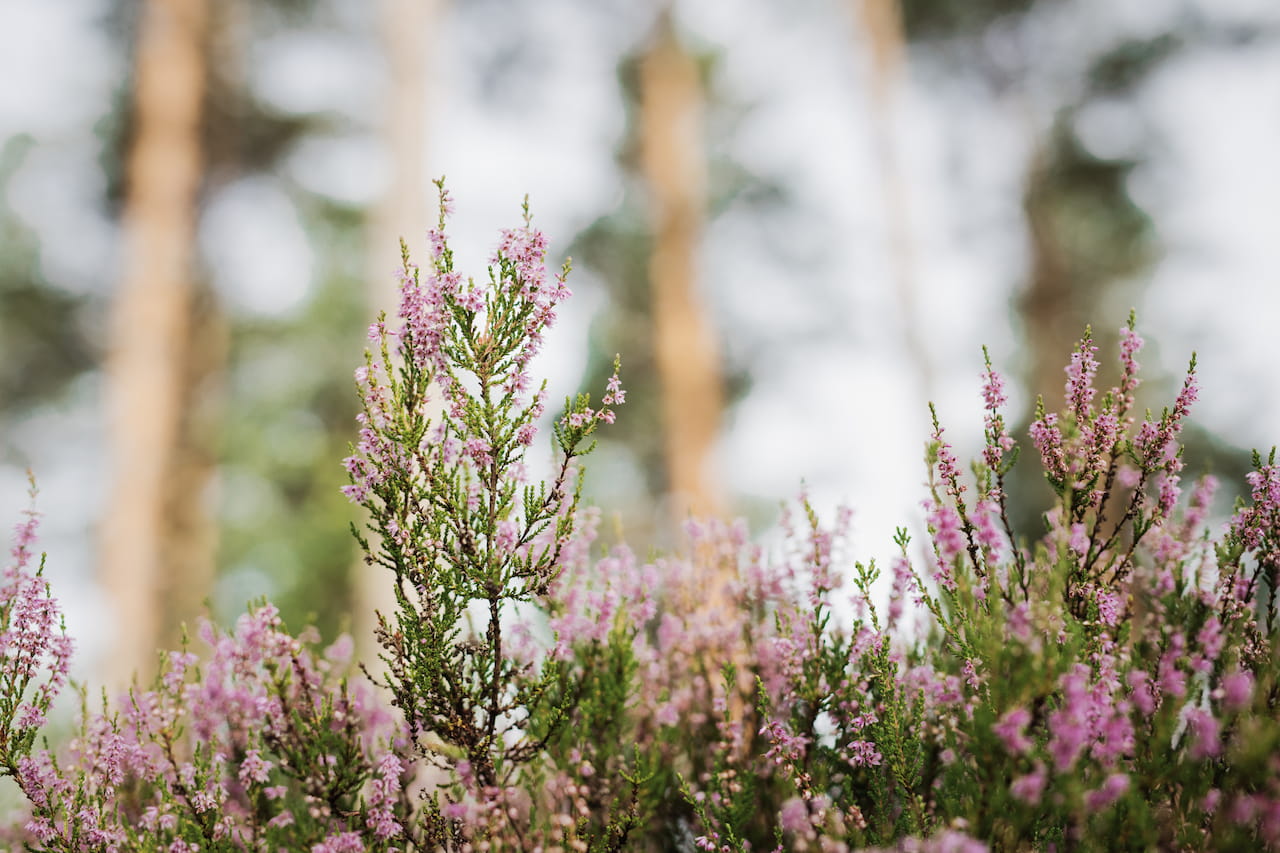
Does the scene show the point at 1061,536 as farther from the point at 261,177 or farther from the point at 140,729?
the point at 261,177

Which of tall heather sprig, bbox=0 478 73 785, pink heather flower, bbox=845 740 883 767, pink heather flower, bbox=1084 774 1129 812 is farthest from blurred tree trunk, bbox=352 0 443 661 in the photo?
pink heather flower, bbox=1084 774 1129 812

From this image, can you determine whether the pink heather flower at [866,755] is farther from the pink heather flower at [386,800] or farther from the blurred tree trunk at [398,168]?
the blurred tree trunk at [398,168]

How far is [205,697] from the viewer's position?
3.23m

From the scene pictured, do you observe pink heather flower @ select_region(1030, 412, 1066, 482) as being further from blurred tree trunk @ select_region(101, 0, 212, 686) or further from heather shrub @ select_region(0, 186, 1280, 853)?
blurred tree trunk @ select_region(101, 0, 212, 686)

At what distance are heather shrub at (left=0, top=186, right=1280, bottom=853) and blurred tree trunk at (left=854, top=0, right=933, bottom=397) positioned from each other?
656 centimetres

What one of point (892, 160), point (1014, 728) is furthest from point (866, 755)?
point (892, 160)

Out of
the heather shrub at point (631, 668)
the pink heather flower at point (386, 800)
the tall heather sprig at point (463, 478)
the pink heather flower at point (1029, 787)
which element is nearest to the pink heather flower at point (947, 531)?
the heather shrub at point (631, 668)

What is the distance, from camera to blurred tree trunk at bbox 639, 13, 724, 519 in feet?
36.0

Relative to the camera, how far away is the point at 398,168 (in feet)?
25.6

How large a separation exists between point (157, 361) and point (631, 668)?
7.14 meters

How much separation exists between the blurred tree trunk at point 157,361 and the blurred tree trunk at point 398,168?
1.74 meters

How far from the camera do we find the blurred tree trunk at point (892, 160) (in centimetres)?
952

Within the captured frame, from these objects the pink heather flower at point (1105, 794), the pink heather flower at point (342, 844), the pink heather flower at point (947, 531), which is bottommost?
the pink heather flower at point (1105, 794)

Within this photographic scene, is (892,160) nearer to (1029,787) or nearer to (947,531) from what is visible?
(947,531)
